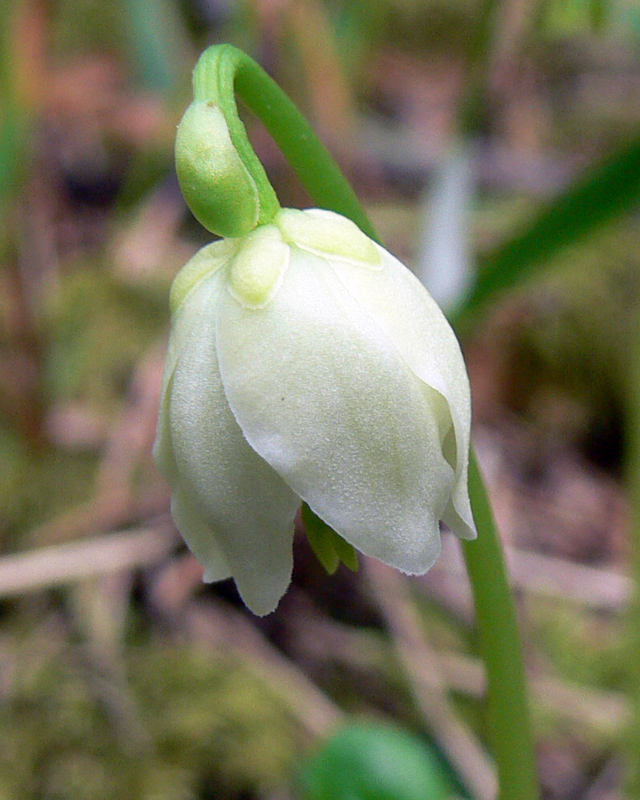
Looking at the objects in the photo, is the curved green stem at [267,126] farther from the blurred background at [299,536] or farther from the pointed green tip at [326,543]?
the blurred background at [299,536]

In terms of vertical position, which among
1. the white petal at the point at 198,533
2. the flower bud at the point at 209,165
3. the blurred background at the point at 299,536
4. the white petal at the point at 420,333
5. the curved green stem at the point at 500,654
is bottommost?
the blurred background at the point at 299,536

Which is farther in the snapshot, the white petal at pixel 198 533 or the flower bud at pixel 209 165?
the white petal at pixel 198 533

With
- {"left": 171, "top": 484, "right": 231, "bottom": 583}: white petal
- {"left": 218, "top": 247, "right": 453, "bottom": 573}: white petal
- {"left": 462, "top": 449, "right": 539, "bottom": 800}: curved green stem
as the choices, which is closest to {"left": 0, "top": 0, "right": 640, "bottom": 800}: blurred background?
{"left": 462, "top": 449, "right": 539, "bottom": 800}: curved green stem

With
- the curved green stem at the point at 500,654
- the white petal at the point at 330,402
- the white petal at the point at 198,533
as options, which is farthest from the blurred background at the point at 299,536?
the white petal at the point at 330,402

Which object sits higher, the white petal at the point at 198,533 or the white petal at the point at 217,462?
the white petal at the point at 217,462

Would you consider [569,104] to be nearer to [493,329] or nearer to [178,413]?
[493,329]

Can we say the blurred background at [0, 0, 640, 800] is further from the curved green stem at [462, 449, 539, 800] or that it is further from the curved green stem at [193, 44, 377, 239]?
the curved green stem at [193, 44, 377, 239]

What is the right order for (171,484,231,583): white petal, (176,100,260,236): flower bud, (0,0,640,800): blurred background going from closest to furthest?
(176,100,260,236): flower bud, (171,484,231,583): white petal, (0,0,640,800): blurred background
